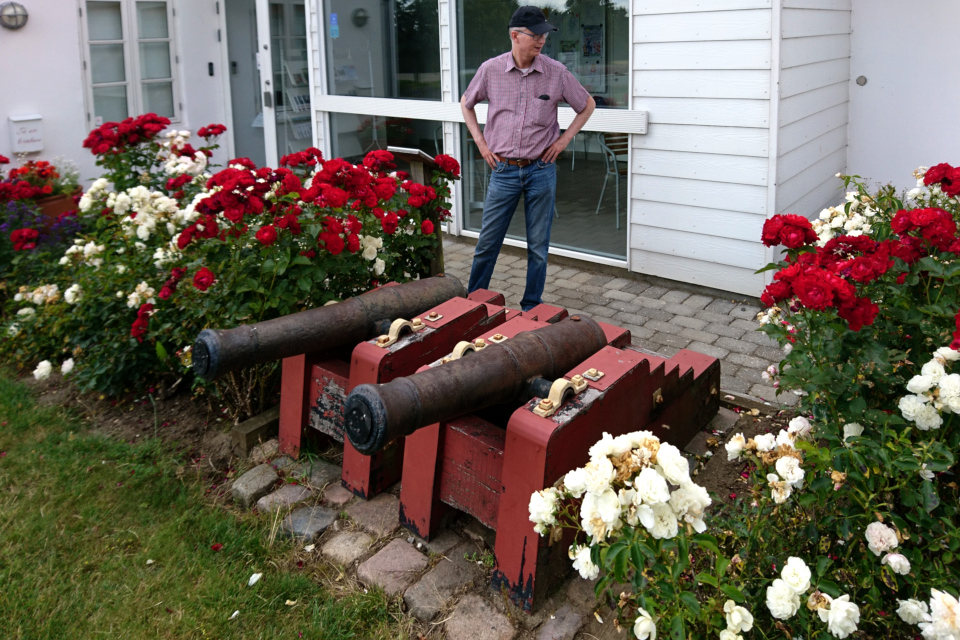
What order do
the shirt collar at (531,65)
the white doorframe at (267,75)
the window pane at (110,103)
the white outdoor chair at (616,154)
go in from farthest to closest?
the window pane at (110,103), the white doorframe at (267,75), the white outdoor chair at (616,154), the shirt collar at (531,65)

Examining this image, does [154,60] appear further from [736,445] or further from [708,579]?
[708,579]


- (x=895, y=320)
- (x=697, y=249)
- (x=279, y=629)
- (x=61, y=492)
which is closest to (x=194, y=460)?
(x=61, y=492)

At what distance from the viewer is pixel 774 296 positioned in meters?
2.35

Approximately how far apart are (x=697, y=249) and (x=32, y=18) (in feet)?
23.6

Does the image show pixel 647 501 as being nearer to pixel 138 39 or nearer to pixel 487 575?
pixel 487 575

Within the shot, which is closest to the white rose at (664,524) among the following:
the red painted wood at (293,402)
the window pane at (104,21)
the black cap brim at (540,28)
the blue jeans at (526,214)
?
the red painted wood at (293,402)

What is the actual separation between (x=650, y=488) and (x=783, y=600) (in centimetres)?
46

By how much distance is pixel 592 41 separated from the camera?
243 inches

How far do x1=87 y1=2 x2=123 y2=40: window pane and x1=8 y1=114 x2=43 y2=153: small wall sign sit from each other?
1221 mm

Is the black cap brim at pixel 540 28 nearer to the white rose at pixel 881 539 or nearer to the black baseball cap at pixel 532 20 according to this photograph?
the black baseball cap at pixel 532 20

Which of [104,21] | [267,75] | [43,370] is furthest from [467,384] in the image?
[104,21]

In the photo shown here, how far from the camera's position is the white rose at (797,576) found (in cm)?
193

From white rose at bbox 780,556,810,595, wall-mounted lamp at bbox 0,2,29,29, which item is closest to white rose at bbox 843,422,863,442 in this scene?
white rose at bbox 780,556,810,595

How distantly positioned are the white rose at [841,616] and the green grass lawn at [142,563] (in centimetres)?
131
